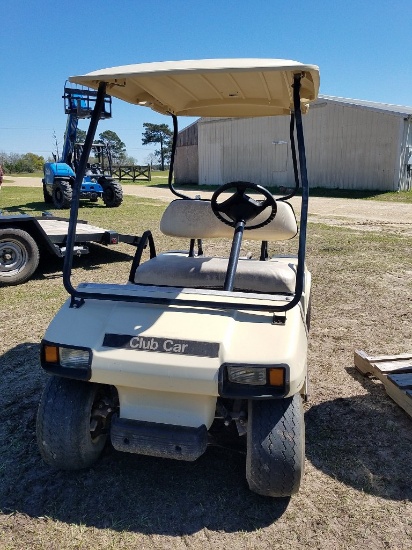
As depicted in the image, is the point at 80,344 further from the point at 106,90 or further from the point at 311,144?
the point at 311,144

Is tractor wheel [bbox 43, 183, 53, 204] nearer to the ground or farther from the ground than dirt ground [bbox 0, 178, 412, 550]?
farther from the ground

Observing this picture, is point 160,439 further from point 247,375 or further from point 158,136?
point 158,136

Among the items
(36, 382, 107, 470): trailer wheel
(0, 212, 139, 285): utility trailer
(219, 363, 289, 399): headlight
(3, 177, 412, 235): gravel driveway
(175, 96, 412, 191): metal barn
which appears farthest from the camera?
(175, 96, 412, 191): metal barn

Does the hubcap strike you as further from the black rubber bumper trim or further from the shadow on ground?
the black rubber bumper trim

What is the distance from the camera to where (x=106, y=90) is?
241 centimetres

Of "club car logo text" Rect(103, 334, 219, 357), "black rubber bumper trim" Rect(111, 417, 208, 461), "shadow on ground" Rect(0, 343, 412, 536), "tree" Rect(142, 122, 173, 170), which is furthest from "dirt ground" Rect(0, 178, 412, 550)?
"tree" Rect(142, 122, 173, 170)

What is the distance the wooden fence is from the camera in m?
32.1

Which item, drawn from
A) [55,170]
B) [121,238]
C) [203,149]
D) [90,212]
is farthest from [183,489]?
[203,149]

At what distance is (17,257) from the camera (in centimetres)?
555

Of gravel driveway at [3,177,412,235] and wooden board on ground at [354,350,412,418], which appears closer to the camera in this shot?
wooden board on ground at [354,350,412,418]

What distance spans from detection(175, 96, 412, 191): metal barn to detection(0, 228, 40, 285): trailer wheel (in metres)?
14.1

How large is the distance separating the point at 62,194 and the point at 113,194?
4.65 ft

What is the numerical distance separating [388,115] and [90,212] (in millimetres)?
12301

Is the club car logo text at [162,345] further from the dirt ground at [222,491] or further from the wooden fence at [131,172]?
the wooden fence at [131,172]
